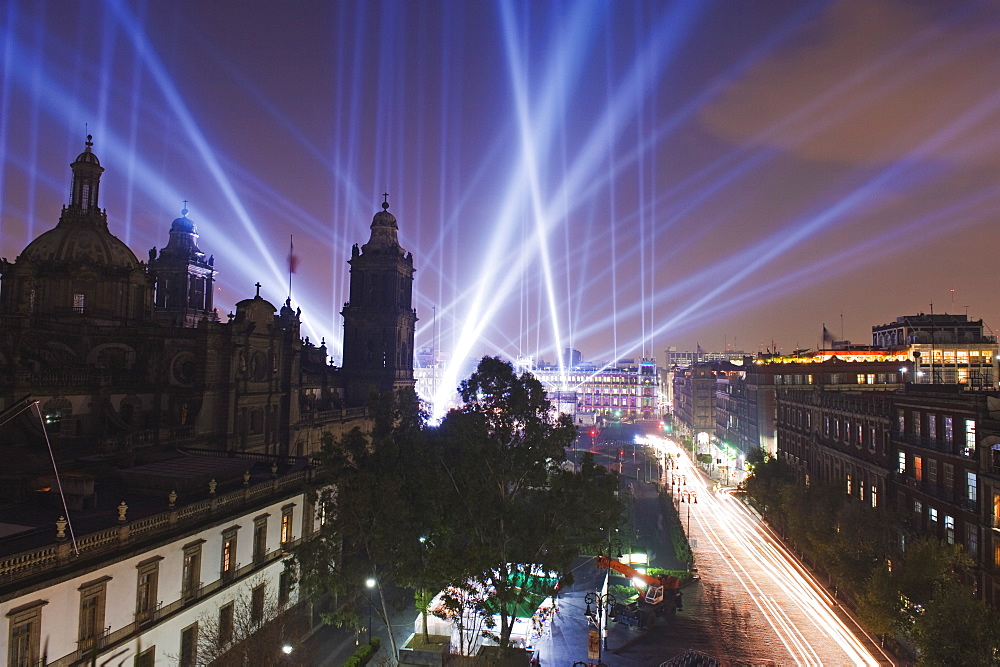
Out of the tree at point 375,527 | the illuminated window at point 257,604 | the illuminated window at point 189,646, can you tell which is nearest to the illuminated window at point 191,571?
the illuminated window at point 189,646

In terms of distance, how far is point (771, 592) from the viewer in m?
44.1

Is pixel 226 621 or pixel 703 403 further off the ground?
pixel 703 403

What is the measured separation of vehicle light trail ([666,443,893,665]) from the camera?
34469 millimetres

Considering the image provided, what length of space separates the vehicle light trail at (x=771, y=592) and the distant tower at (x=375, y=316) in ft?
124

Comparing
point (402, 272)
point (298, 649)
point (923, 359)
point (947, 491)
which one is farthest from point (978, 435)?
point (923, 359)

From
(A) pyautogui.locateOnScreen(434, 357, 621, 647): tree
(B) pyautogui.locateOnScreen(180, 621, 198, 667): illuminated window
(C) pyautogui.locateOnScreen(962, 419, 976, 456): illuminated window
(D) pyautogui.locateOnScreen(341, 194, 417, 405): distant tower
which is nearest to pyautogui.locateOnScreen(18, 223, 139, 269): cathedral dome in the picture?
(D) pyautogui.locateOnScreen(341, 194, 417, 405): distant tower

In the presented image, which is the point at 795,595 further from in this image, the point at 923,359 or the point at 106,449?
the point at 923,359

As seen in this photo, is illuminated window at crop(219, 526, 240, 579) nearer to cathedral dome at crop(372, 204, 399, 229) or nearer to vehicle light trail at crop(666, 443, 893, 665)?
vehicle light trail at crop(666, 443, 893, 665)

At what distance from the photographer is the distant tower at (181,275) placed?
2813 inches

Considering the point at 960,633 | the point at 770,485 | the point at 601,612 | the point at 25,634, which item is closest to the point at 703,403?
the point at 770,485

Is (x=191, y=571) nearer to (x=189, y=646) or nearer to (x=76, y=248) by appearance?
(x=189, y=646)

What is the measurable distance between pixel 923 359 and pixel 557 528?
104666mm

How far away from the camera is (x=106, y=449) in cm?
3659

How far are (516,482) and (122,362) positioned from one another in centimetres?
3471
